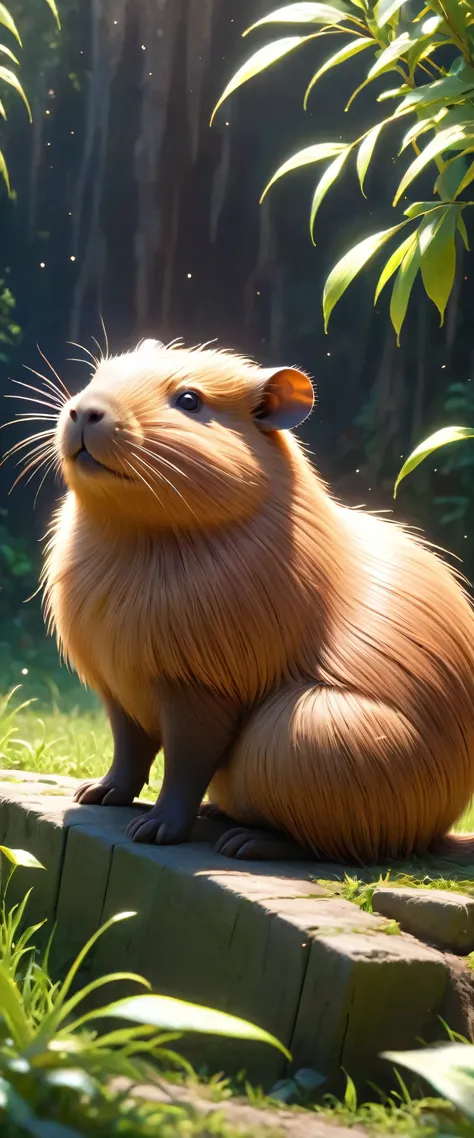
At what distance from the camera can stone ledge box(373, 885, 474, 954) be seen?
2.24 metres

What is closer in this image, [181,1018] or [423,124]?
[181,1018]

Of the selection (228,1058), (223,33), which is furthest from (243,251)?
(228,1058)

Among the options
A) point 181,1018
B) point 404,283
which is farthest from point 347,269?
point 181,1018

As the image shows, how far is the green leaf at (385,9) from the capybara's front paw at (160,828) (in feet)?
5.32

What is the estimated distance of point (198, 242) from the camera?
23.9ft

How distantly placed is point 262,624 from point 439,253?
799mm

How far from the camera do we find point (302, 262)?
7207 millimetres

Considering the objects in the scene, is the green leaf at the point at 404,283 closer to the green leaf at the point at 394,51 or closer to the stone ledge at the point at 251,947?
the green leaf at the point at 394,51

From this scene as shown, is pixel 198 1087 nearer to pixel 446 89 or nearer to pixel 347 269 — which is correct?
pixel 347 269

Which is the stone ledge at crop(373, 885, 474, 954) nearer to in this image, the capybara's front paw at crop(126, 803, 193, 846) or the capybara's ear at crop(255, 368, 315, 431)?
the capybara's front paw at crop(126, 803, 193, 846)

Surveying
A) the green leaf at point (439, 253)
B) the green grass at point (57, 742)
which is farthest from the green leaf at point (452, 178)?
the green grass at point (57, 742)

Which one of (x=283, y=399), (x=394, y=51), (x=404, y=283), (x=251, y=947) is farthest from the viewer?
(x=283, y=399)

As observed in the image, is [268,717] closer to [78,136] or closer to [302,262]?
[302,262]

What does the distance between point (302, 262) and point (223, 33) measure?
57.8 inches
